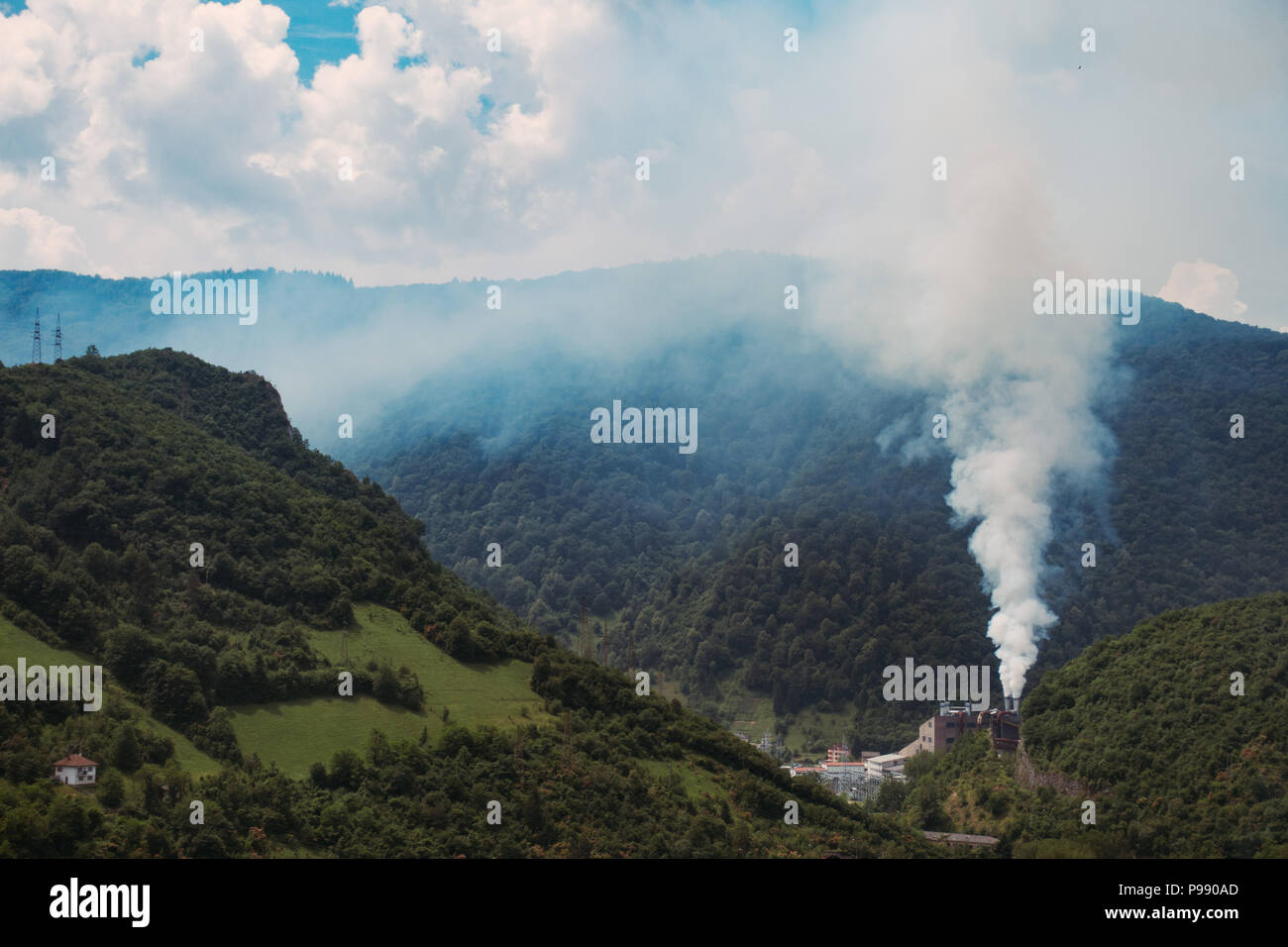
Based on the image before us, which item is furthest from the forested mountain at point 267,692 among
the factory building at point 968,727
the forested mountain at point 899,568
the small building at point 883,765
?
the forested mountain at point 899,568

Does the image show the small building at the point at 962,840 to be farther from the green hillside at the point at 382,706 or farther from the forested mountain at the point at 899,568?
the forested mountain at the point at 899,568

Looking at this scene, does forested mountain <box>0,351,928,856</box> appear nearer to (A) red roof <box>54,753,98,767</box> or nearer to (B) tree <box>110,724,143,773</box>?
(B) tree <box>110,724,143,773</box>

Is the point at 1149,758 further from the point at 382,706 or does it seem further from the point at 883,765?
the point at 382,706

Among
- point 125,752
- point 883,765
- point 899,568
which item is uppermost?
point 899,568

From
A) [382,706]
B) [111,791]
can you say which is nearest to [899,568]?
[382,706]

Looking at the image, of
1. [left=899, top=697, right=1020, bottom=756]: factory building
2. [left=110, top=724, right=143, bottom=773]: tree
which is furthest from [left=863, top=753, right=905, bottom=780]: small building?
[left=110, top=724, right=143, bottom=773]: tree

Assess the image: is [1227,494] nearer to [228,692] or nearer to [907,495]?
[907,495]
